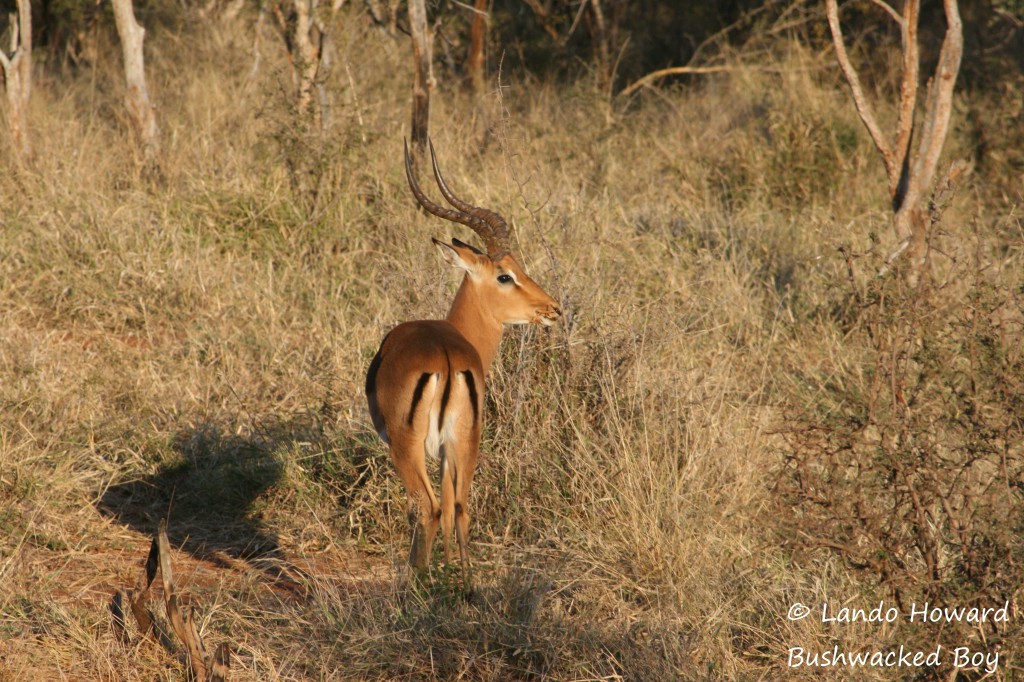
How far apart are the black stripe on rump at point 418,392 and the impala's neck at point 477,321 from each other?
2.48 ft

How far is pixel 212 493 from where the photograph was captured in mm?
4723

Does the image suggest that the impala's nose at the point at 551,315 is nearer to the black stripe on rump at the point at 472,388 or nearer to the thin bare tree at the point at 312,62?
the black stripe on rump at the point at 472,388

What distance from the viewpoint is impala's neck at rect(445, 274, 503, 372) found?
14.7 ft

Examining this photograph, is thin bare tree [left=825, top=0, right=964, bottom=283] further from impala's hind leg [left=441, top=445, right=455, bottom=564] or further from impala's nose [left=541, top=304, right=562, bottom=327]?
Answer: impala's hind leg [left=441, top=445, right=455, bottom=564]

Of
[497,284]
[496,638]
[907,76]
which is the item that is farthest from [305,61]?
[496,638]

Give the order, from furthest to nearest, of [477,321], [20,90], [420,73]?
[20,90]
[420,73]
[477,321]

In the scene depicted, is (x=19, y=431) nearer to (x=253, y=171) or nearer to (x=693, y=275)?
(x=253, y=171)

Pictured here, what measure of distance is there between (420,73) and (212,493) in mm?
3562

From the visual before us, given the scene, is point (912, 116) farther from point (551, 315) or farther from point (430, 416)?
point (430, 416)

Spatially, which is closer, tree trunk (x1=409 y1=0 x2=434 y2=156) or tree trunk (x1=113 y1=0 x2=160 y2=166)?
tree trunk (x1=409 y1=0 x2=434 y2=156)

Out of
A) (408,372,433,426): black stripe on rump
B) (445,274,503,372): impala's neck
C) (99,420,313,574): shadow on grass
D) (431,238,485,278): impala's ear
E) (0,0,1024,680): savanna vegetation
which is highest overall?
(431,238,485,278): impala's ear

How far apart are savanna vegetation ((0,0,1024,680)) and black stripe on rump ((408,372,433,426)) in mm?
559

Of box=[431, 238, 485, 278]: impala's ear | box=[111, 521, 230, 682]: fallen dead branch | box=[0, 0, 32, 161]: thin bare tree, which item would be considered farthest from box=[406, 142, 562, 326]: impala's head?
box=[0, 0, 32, 161]: thin bare tree

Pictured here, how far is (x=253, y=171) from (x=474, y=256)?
302 centimetres
